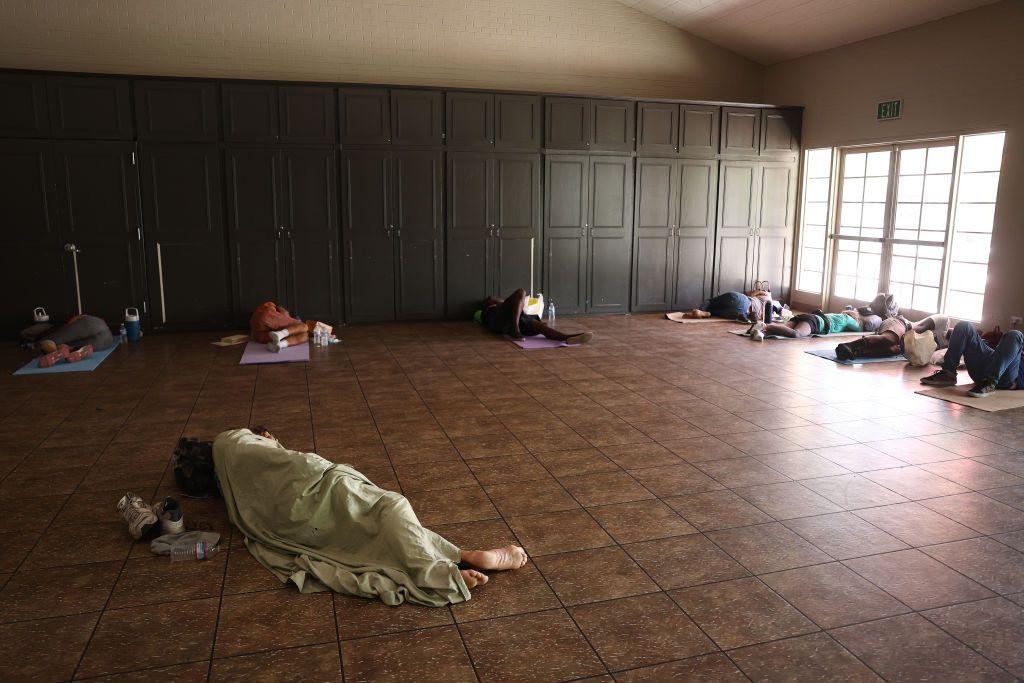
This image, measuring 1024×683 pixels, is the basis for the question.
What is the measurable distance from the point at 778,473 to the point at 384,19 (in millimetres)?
7572

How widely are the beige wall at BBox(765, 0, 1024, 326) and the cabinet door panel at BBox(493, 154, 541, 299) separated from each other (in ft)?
13.3

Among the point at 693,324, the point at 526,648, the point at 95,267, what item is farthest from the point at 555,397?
the point at 95,267

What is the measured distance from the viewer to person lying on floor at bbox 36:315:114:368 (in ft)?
22.0

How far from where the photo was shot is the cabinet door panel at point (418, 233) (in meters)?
8.76

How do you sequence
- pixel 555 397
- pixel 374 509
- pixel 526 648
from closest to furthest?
pixel 526 648
pixel 374 509
pixel 555 397

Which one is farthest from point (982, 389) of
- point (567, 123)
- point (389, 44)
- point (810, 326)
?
point (389, 44)

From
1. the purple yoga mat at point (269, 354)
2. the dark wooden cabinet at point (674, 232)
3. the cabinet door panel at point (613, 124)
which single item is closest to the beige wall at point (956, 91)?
the dark wooden cabinet at point (674, 232)

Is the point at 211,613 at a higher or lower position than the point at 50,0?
lower

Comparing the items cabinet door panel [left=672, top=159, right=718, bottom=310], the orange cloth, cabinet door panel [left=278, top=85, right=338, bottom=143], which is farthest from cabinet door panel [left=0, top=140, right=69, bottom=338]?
cabinet door panel [left=672, top=159, right=718, bottom=310]

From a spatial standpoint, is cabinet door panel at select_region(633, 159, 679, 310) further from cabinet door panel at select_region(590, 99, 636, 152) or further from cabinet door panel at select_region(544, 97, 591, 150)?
cabinet door panel at select_region(544, 97, 591, 150)

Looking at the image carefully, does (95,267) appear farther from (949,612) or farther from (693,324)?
(949,612)

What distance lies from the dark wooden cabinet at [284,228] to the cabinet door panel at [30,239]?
1736mm

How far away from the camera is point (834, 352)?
751cm

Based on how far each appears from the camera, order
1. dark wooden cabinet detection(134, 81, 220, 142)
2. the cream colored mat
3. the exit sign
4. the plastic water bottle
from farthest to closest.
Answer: the exit sign → dark wooden cabinet detection(134, 81, 220, 142) → the cream colored mat → the plastic water bottle
